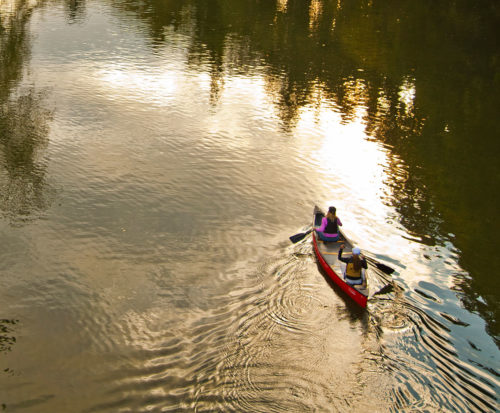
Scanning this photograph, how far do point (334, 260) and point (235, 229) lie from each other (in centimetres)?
542

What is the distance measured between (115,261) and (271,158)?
46.3ft

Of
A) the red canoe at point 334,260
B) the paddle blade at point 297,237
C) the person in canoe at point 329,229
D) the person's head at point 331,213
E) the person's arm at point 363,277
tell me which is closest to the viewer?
the red canoe at point 334,260

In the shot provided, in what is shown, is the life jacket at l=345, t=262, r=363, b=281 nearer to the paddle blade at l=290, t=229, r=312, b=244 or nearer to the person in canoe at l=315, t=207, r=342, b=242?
the person in canoe at l=315, t=207, r=342, b=242

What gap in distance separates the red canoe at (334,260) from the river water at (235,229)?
585 millimetres

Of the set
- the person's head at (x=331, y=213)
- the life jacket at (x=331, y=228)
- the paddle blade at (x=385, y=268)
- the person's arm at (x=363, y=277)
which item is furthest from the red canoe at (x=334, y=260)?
the paddle blade at (x=385, y=268)

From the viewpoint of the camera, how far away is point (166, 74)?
44656 mm

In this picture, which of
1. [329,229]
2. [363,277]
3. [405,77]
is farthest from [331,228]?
[405,77]

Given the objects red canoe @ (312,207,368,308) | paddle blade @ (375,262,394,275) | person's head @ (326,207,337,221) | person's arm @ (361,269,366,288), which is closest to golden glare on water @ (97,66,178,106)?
person's head @ (326,207,337,221)

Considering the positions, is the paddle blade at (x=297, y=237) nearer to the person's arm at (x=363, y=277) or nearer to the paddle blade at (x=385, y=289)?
the person's arm at (x=363, y=277)

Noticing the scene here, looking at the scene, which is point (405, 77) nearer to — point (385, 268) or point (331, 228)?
point (331, 228)

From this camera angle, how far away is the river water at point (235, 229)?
622 inches

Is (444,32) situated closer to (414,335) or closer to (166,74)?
(166,74)

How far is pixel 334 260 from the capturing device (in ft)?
69.6

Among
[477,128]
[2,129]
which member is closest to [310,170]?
[477,128]
